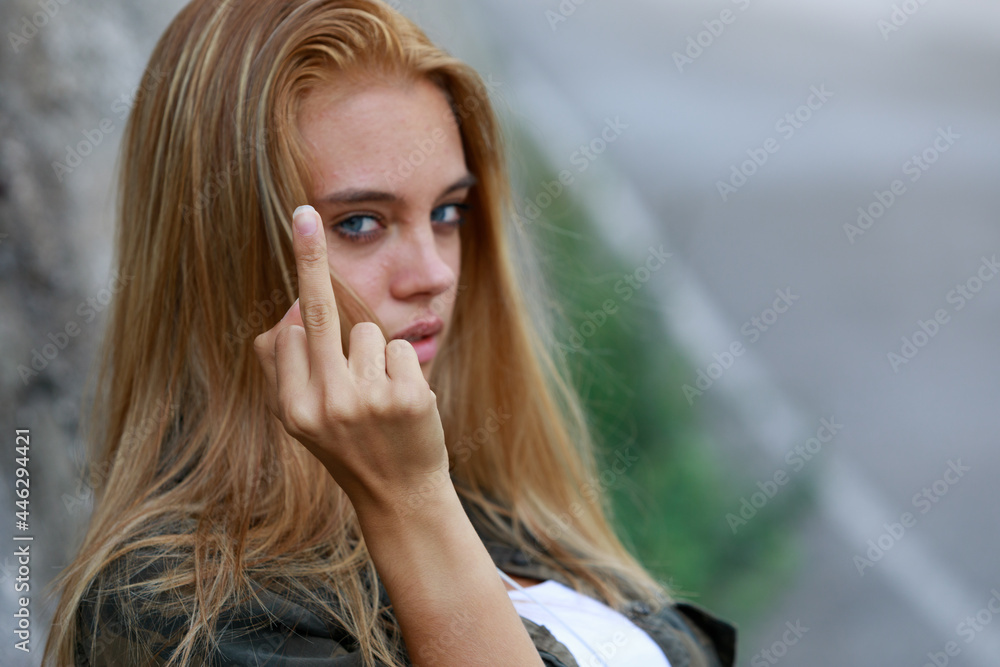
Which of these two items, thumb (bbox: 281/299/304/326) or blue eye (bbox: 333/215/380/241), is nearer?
thumb (bbox: 281/299/304/326)

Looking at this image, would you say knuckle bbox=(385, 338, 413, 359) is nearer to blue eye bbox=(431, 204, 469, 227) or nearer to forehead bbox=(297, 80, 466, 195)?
forehead bbox=(297, 80, 466, 195)

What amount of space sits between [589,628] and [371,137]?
1.13m

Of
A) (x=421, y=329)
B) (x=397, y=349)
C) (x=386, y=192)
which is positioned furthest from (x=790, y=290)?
(x=397, y=349)

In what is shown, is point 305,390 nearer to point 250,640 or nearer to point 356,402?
point 356,402

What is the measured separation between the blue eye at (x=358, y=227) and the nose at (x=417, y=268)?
0.22 feet

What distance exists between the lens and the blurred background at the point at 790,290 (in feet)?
12.2

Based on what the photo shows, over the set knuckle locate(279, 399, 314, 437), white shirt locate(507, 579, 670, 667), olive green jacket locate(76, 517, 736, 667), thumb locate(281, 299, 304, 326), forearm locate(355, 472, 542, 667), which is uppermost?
Result: thumb locate(281, 299, 304, 326)

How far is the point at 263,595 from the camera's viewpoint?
129 centimetres

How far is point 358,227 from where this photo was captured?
154cm

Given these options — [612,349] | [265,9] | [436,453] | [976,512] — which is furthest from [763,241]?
[436,453]

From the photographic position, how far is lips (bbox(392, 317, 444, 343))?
163 cm

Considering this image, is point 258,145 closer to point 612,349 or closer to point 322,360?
point 322,360

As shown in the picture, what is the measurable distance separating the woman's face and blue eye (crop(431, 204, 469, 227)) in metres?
0.05

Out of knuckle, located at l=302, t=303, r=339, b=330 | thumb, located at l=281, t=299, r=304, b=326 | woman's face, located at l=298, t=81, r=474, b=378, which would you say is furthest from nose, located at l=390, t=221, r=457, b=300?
knuckle, located at l=302, t=303, r=339, b=330
